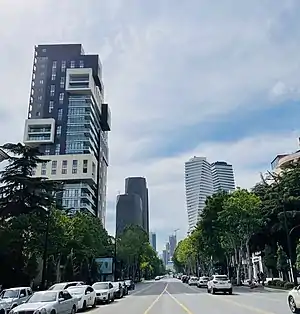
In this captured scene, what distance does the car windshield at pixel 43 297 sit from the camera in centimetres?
1836

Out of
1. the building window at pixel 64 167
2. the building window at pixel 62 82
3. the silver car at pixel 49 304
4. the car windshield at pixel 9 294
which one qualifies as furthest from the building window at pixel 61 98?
the silver car at pixel 49 304

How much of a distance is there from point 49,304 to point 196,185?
148729mm

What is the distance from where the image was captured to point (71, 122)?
5256 inches

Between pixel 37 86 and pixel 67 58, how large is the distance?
14063 millimetres

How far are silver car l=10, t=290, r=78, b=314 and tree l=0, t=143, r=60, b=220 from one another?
926 inches

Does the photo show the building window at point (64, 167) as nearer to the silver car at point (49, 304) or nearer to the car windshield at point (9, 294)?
the car windshield at point (9, 294)

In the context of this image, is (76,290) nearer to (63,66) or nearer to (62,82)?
(62,82)

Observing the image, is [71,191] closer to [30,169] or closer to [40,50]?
[40,50]

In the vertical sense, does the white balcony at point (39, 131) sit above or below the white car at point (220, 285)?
above

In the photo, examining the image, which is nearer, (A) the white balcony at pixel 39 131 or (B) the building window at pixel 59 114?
(A) the white balcony at pixel 39 131

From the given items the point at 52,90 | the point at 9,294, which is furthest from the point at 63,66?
the point at 9,294

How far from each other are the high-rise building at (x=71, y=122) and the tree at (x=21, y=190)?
241 ft

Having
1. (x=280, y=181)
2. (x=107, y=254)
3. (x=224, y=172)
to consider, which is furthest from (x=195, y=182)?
(x=280, y=181)

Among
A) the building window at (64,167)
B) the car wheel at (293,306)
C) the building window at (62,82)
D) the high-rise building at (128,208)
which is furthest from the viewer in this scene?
the high-rise building at (128,208)
